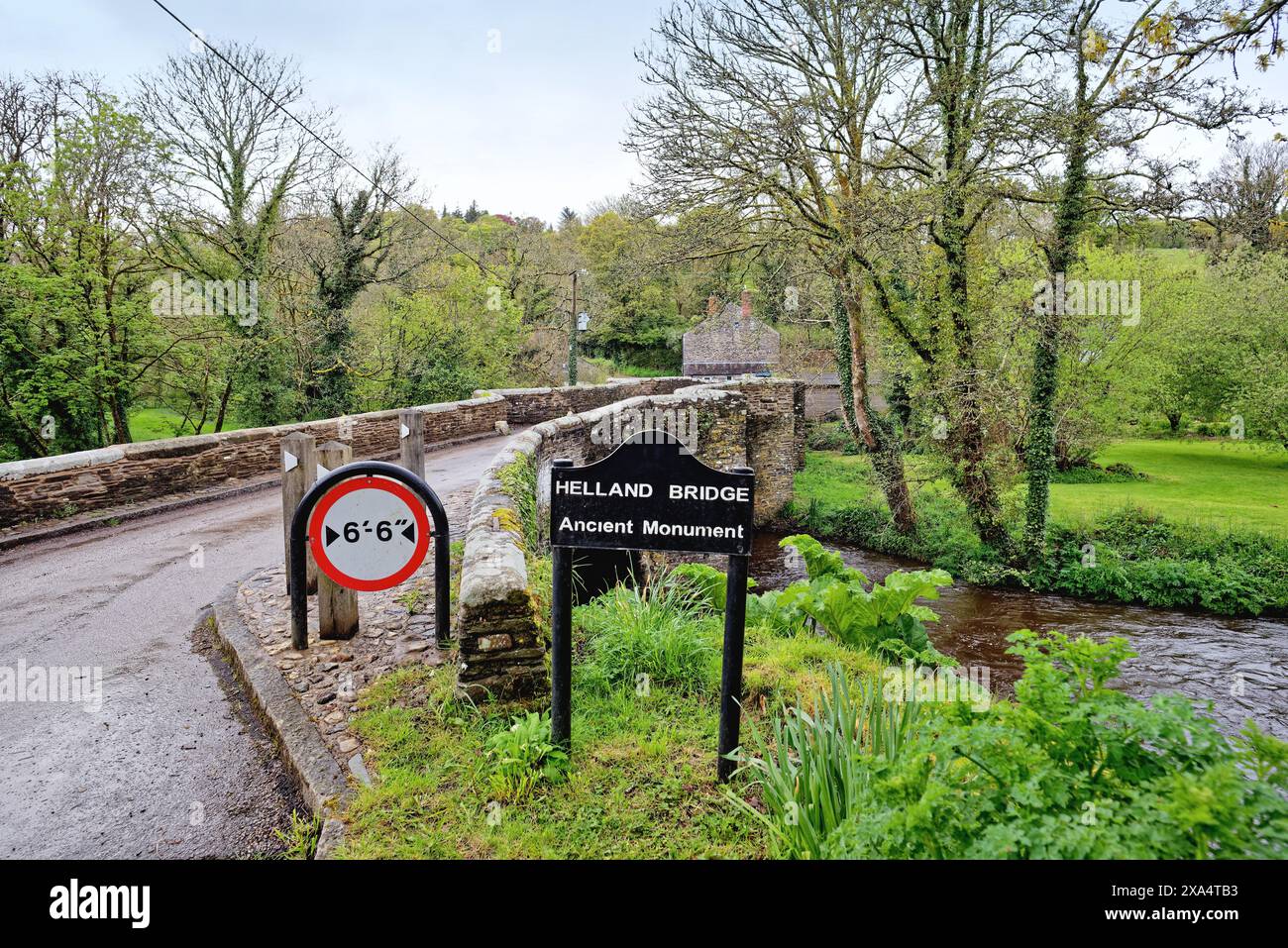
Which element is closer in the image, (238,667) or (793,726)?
(793,726)

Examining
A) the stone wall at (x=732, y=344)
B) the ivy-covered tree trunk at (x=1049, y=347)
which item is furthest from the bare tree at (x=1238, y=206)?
the stone wall at (x=732, y=344)

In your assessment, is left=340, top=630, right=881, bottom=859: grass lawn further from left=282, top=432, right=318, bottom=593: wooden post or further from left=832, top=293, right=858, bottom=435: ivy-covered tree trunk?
left=832, top=293, right=858, bottom=435: ivy-covered tree trunk

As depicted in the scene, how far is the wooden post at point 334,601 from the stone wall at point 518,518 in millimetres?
1050

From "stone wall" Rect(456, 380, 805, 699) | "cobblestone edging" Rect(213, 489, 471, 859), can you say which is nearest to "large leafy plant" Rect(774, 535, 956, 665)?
"stone wall" Rect(456, 380, 805, 699)

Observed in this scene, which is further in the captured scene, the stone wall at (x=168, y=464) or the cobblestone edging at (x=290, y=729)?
the stone wall at (x=168, y=464)

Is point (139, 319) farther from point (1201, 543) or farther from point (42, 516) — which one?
point (1201, 543)

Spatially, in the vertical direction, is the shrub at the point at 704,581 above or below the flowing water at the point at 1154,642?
above

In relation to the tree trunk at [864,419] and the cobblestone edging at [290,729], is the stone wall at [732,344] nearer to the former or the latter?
the tree trunk at [864,419]

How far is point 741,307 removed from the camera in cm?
3541

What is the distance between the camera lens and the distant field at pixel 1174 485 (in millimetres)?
16031

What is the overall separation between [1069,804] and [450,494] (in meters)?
8.71

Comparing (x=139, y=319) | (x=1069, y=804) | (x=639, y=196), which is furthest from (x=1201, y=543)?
(x=139, y=319)
